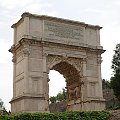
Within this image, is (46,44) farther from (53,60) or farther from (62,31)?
(62,31)

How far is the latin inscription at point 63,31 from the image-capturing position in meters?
28.2

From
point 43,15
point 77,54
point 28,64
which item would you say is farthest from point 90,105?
point 43,15

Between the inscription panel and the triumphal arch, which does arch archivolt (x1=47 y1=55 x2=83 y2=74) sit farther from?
the inscription panel

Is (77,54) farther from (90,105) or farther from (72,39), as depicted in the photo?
(90,105)

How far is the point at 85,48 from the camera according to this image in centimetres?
2914

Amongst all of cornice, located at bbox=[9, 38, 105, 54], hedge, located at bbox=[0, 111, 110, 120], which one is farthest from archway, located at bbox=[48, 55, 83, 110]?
hedge, located at bbox=[0, 111, 110, 120]

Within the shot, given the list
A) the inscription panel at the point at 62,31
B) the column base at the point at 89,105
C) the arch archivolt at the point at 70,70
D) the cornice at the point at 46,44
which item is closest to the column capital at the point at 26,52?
the cornice at the point at 46,44

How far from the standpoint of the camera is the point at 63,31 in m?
28.8

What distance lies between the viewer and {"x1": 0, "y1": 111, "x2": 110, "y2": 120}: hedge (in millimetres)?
18609

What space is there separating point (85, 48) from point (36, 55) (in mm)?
4503

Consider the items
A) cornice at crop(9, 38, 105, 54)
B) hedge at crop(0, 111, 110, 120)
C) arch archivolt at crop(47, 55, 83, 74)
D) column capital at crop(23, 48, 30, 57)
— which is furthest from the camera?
arch archivolt at crop(47, 55, 83, 74)

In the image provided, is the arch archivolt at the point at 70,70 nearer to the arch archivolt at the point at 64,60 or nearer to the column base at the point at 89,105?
the arch archivolt at the point at 64,60

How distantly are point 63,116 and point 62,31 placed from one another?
36.0 ft

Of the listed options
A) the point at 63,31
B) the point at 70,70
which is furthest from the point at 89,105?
the point at 63,31
